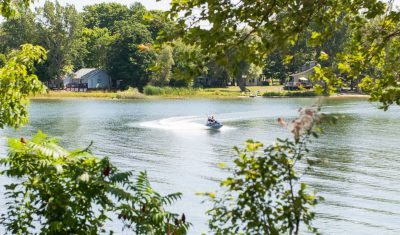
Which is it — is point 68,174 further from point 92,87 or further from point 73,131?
point 92,87

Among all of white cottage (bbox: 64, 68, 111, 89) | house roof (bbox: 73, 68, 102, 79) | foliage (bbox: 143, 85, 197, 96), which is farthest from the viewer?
white cottage (bbox: 64, 68, 111, 89)

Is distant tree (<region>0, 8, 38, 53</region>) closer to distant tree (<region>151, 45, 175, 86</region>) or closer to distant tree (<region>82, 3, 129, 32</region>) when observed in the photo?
distant tree (<region>151, 45, 175, 86</region>)

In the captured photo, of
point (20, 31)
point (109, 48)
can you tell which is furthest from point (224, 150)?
point (20, 31)

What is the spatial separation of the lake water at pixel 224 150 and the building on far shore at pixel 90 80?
5121cm

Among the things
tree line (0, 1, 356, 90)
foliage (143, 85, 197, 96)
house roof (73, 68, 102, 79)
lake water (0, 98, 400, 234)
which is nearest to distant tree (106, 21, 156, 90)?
tree line (0, 1, 356, 90)

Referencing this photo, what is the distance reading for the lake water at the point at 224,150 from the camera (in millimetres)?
24938

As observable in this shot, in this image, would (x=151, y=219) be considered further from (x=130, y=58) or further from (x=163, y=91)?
(x=130, y=58)

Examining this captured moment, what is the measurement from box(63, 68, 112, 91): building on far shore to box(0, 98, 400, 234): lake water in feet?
168

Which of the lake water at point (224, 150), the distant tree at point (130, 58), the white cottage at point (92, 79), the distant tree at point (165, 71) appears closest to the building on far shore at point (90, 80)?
the white cottage at point (92, 79)

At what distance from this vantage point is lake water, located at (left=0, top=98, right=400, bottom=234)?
81.8 feet

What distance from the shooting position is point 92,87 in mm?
135250

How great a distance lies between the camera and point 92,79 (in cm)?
13475

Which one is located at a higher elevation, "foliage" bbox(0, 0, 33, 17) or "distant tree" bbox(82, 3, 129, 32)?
"distant tree" bbox(82, 3, 129, 32)

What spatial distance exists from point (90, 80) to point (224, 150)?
94.0 m
